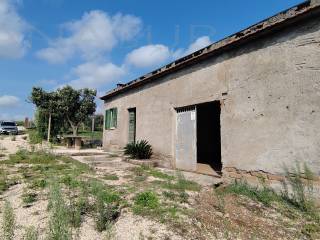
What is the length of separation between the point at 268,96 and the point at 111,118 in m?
9.77

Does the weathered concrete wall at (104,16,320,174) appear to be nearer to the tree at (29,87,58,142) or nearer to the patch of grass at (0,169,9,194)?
the patch of grass at (0,169,9,194)

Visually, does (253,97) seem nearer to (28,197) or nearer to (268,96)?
(268,96)

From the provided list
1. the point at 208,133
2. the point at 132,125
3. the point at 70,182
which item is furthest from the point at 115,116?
the point at 70,182

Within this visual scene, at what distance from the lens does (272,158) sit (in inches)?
220

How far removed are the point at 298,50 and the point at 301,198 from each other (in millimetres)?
2933

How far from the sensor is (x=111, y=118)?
14062 mm

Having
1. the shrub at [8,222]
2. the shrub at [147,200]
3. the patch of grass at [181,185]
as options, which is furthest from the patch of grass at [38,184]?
the shrub at [8,222]

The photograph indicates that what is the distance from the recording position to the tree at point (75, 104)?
2325 centimetres

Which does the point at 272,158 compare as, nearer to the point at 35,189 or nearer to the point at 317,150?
the point at 317,150

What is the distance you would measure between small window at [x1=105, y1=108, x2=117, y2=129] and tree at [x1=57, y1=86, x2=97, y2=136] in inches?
385

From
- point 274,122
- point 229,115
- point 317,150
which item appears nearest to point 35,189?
point 229,115

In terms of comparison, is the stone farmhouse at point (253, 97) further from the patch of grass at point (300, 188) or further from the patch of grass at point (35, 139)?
the patch of grass at point (35, 139)

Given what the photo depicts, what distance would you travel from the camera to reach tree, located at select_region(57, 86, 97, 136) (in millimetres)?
23250

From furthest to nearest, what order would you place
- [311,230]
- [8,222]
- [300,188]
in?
[300,188] → [311,230] → [8,222]
